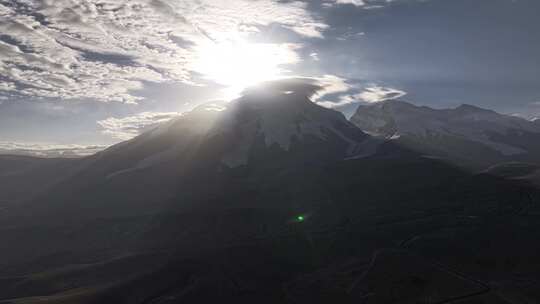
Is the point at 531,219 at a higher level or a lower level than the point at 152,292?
higher

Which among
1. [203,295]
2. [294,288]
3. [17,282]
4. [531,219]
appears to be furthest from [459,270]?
[17,282]

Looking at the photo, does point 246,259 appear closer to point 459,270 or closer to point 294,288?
point 294,288

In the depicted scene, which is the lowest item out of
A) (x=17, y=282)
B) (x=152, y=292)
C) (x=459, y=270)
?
(x=17, y=282)

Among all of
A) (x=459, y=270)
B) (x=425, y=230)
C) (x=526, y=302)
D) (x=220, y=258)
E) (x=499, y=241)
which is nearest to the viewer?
(x=526, y=302)

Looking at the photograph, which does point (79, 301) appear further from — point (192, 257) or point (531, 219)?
point (531, 219)

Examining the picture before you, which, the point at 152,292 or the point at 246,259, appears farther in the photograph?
the point at 246,259

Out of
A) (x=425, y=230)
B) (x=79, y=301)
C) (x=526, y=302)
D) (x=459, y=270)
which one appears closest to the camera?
(x=526, y=302)

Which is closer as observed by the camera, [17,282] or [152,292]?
[152,292]

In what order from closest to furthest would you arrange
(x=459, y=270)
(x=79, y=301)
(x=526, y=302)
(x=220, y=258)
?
A: (x=526, y=302)
(x=79, y=301)
(x=459, y=270)
(x=220, y=258)

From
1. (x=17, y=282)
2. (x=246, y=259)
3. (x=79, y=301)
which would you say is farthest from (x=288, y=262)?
(x=17, y=282)
